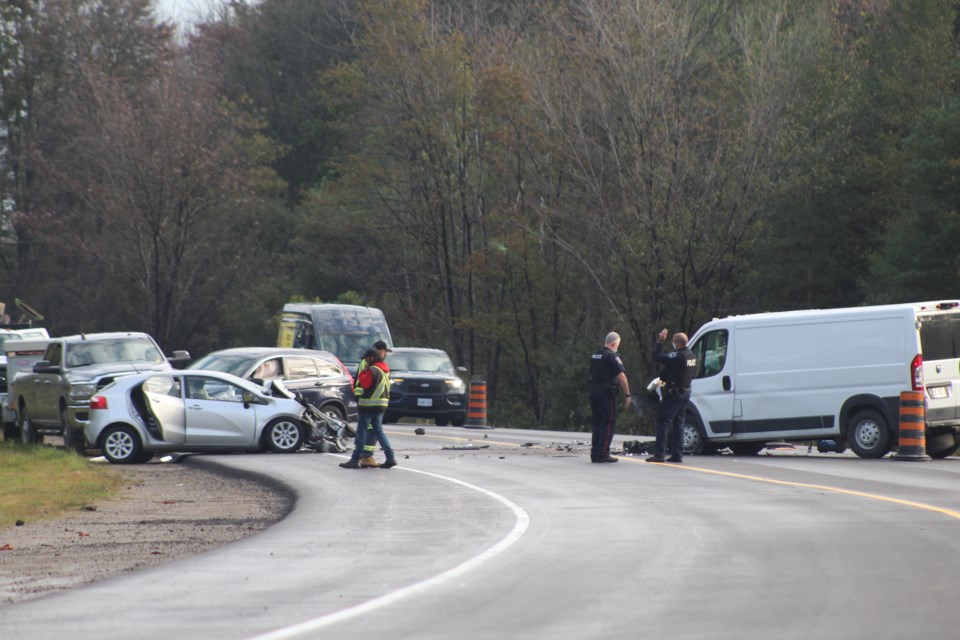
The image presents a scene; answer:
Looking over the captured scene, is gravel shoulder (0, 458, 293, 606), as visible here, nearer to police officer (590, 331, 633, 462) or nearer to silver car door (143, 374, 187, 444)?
silver car door (143, 374, 187, 444)

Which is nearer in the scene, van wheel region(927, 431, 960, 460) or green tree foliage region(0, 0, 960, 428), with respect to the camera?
van wheel region(927, 431, 960, 460)

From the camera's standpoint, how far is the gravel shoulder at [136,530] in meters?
11.6

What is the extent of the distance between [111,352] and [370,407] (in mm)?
8917

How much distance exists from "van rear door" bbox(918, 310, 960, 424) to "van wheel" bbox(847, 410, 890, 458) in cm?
72

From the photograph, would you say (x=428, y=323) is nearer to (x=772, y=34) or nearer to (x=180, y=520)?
(x=772, y=34)

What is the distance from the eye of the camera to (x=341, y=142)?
69688 mm

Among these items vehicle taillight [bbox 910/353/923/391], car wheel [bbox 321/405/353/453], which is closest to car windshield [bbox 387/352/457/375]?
car wheel [bbox 321/405/353/453]

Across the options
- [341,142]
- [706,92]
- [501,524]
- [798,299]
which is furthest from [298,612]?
[341,142]

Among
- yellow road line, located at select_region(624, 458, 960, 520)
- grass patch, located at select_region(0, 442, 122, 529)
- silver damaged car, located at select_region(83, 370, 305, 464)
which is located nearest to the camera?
yellow road line, located at select_region(624, 458, 960, 520)

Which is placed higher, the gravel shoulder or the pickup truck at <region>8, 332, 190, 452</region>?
the pickup truck at <region>8, 332, 190, 452</region>

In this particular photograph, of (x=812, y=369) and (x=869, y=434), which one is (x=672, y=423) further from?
(x=869, y=434)

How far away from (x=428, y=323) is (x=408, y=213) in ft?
16.6

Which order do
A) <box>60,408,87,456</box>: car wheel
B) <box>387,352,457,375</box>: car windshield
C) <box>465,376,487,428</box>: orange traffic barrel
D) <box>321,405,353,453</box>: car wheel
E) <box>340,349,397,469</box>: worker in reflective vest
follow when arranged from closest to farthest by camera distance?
<box>340,349,397,469</box>: worker in reflective vest, <box>321,405,353,453</box>: car wheel, <box>60,408,87,456</box>: car wheel, <box>465,376,487,428</box>: orange traffic barrel, <box>387,352,457,375</box>: car windshield

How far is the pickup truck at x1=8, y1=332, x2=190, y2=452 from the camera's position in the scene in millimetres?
25031
